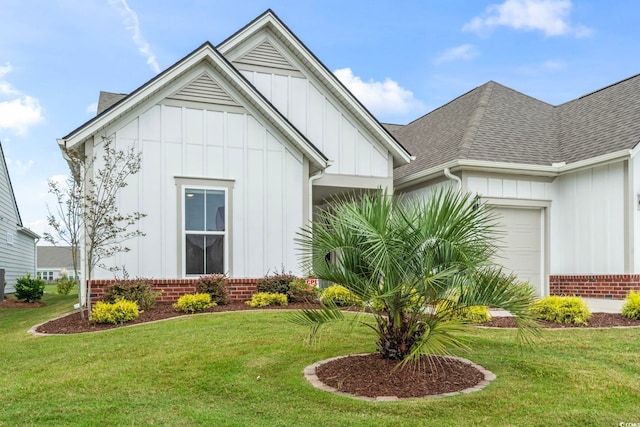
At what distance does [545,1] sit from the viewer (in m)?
17.3

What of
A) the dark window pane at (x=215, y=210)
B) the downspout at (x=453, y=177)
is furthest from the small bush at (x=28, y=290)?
the downspout at (x=453, y=177)

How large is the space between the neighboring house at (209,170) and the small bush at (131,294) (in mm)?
726

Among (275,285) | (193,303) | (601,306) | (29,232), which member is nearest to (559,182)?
(601,306)

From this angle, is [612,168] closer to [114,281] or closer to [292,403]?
[292,403]

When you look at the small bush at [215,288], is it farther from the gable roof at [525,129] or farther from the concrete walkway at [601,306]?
the gable roof at [525,129]

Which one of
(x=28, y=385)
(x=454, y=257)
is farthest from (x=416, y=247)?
(x=28, y=385)

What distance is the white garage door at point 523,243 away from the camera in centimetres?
1342

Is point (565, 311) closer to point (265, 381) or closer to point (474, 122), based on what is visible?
point (265, 381)

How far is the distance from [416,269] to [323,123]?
31.4 ft

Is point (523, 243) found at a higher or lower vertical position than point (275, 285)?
higher

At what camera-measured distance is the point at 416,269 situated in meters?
5.23

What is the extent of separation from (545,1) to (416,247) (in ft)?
52.0

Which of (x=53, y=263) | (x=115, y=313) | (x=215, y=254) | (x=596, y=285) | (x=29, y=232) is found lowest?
(x=53, y=263)

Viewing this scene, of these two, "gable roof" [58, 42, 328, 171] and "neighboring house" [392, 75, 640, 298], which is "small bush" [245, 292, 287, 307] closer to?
"gable roof" [58, 42, 328, 171]
